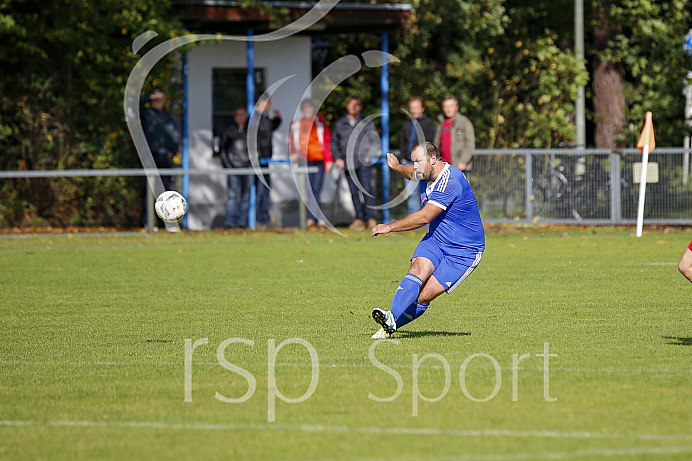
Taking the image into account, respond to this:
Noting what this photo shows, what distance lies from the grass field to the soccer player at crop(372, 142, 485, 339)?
0.38 meters

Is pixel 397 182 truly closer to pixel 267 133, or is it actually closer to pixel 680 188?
pixel 267 133

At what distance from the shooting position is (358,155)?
2130cm

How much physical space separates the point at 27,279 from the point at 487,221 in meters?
10.2

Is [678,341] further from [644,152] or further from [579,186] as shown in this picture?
[579,186]

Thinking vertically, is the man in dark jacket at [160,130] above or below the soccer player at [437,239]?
above

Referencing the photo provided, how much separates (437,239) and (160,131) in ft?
39.8

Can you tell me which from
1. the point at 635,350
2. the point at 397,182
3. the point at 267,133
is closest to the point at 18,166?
the point at 267,133

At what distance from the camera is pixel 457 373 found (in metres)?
7.30

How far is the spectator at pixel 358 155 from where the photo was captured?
21.0 m

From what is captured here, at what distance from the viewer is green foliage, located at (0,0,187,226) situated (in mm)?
21719

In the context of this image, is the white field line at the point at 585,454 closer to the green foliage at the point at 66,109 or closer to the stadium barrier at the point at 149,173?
the stadium barrier at the point at 149,173

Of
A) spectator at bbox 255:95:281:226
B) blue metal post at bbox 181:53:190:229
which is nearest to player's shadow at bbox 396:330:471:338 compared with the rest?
spectator at bbox 255:95:281:226

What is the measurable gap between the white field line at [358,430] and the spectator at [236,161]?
15.4m

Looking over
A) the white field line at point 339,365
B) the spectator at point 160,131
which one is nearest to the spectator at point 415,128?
the spectator at point 160,131
